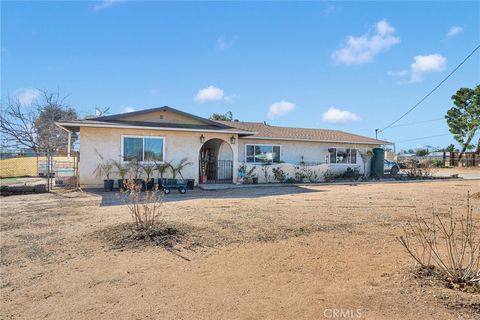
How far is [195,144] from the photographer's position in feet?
53.2

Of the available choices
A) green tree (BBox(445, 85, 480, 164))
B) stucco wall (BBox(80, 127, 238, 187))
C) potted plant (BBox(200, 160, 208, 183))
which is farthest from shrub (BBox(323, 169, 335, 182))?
green tree (BBox(445, 85, 480, 164))

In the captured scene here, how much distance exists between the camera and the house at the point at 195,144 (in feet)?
47.6

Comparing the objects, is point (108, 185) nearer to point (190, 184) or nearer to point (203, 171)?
point (190, 184)

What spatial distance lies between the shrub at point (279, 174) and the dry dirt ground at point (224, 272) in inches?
415

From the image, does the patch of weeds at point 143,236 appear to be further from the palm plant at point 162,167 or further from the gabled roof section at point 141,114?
the gabled roof section at point 141,114

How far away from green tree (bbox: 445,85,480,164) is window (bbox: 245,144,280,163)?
2953 cm

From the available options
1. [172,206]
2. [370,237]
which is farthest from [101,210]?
[370,237]

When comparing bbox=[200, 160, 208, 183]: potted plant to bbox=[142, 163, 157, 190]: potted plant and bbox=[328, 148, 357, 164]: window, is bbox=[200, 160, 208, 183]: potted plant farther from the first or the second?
bbox=[328, 148, 357, 164]: window

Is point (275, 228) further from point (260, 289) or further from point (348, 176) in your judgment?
point (348, 176)

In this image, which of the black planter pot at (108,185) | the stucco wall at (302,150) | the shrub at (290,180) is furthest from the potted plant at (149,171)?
the shrub at (290,180)

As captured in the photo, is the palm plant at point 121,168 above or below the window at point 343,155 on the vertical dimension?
below

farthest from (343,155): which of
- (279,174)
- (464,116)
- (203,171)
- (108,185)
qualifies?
(464,116)

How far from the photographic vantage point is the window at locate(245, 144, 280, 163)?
763 inches

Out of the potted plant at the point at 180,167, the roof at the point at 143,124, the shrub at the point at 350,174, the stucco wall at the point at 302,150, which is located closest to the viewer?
the roof at the point at 143,124
